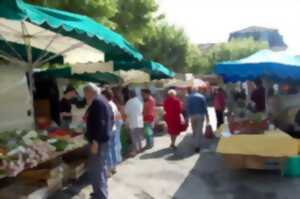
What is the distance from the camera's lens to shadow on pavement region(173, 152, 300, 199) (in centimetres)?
823

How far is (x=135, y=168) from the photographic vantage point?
1085cm

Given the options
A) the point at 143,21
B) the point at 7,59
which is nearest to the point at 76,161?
the point at 7,59

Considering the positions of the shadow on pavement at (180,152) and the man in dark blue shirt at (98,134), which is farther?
the shadow on pavement at (180,152)

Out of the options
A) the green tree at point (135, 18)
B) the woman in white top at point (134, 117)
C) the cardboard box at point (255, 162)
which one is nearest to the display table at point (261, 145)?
the cardboard box at point (255, 162)

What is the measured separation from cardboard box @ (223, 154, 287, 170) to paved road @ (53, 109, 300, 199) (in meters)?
0.24

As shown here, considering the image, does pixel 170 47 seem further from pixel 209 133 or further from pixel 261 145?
pixel 261 145

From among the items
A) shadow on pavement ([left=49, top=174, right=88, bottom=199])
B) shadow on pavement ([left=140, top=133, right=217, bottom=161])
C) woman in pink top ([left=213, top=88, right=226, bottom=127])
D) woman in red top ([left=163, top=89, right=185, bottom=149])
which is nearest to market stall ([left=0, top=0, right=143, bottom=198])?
shadow on pavement ([left=49, top=174, right=88, bottom=199])

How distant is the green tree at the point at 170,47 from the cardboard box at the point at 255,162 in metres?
37.7

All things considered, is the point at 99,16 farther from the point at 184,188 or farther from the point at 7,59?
the point at 184,188

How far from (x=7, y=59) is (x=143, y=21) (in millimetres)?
13196

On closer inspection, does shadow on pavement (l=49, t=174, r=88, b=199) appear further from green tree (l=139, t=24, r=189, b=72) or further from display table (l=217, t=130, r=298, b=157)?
green tree (l=139, t=24, r=189, b=72)

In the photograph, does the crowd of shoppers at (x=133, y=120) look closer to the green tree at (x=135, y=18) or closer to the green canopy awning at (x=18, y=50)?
the green canopy awning at (x=18, y=50)

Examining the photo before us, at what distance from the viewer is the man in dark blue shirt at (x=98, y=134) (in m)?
7.17

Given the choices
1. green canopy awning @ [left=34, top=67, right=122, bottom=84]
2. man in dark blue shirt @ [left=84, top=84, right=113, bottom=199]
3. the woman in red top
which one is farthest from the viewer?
green canopy awning @ [left=34, top=67, right=122, bottom=84]
